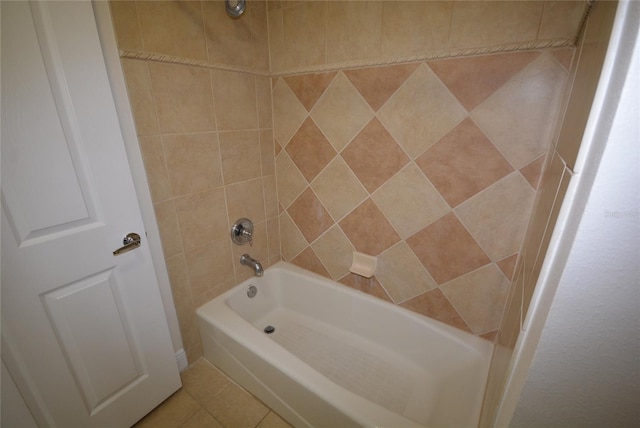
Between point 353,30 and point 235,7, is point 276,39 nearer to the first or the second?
point 235,7

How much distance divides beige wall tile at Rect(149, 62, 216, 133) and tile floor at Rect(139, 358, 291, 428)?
134 centimetres

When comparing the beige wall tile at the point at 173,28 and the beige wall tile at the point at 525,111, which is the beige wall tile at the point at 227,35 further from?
the beige wall tile at the point at 525,111

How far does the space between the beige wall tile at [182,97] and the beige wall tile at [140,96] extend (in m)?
0.02

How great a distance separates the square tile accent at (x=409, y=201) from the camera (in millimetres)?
1264

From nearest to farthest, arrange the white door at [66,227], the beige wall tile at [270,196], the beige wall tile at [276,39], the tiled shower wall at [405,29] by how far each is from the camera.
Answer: the white door at [66,227], the tiled shower wall at [405,29], the beige wall tile at [276,39], the beige wall tile at [270,196]

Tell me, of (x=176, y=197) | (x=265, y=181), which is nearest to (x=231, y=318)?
(x=176, y=197)

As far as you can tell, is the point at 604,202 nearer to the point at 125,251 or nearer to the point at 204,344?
the point at 125,251

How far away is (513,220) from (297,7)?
145 centimetres

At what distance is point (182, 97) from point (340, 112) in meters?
0.76

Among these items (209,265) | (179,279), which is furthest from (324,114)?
(179,279)

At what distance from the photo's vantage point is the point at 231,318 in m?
1.40

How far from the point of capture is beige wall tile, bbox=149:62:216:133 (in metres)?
1.11

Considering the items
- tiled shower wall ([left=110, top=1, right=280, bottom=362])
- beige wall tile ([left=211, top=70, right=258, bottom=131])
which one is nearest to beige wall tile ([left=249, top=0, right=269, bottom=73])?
tiled shower wall ([left=110, top=1, right=280, bottom=362])

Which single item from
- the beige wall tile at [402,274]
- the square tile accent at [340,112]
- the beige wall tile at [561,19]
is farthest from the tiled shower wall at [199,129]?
the beige wall tile at [561,19]
